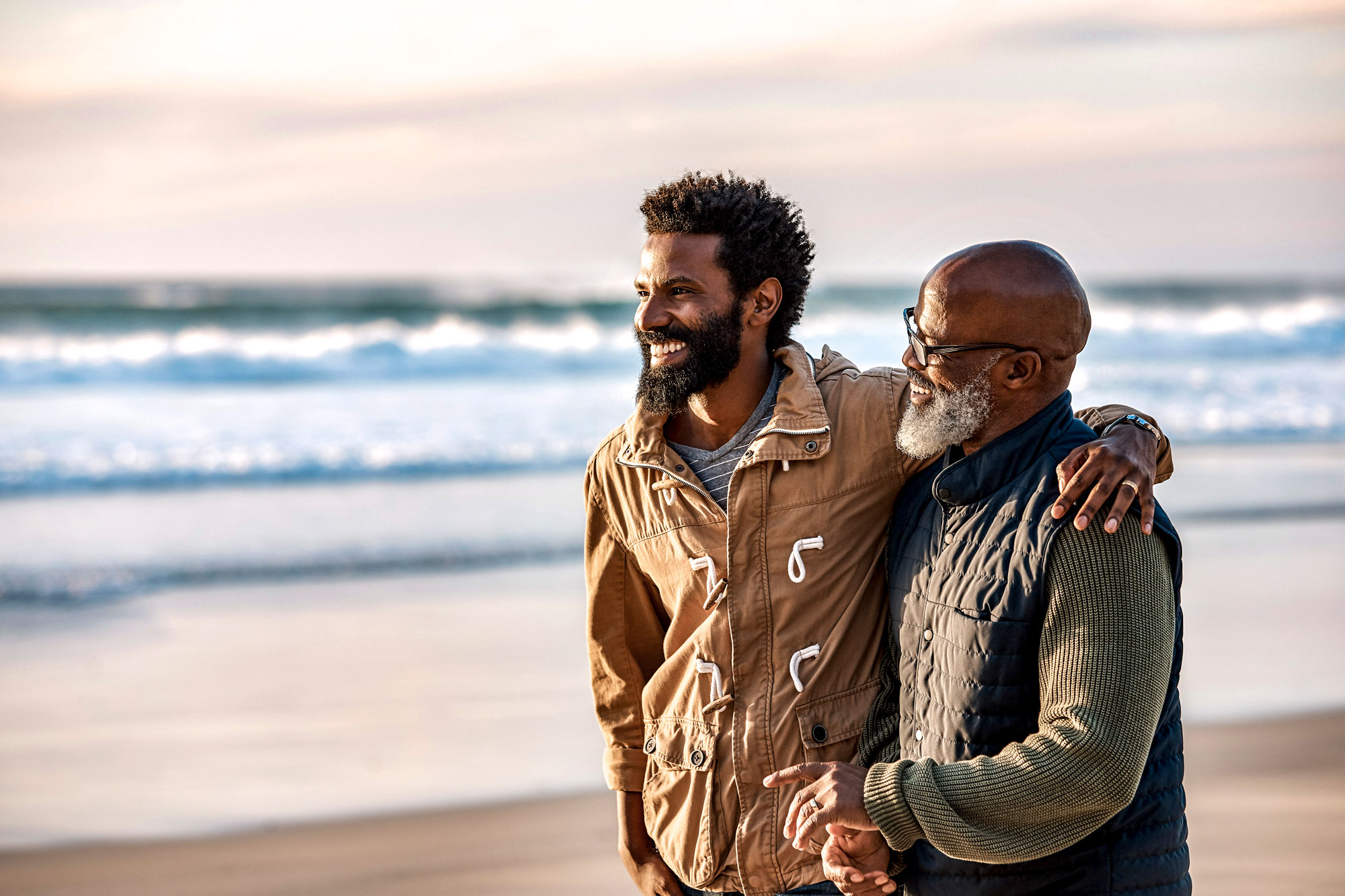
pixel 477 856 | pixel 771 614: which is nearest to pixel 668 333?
pixel 771 614

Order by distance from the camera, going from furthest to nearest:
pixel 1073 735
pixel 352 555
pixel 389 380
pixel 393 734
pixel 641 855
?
pixel 389 380, pixel 352 555, pixel 393 734, pixel 641 855, pixel 1073 735

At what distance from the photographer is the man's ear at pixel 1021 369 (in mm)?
2121

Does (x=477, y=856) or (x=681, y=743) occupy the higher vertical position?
(x=681, y=743)

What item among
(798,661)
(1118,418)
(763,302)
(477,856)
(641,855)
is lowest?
(477,856)

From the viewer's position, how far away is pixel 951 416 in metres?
2.21

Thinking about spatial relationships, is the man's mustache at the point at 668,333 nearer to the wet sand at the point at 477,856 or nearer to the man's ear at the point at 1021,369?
the man's ear at the point at 1021,369

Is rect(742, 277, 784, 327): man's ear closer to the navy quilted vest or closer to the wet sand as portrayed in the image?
the navy quilted vest

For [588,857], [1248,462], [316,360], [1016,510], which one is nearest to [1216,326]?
[1248,462]

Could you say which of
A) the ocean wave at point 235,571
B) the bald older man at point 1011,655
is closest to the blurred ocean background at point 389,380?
the ocean wave at point 235,571

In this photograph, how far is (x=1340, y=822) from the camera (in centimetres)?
490

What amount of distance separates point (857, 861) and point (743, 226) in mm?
1334

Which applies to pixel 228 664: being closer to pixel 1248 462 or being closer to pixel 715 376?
pixel 715 376

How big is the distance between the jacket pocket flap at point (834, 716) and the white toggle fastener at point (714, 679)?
0.16 metres

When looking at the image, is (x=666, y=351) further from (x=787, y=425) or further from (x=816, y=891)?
(x=816, y=891)
